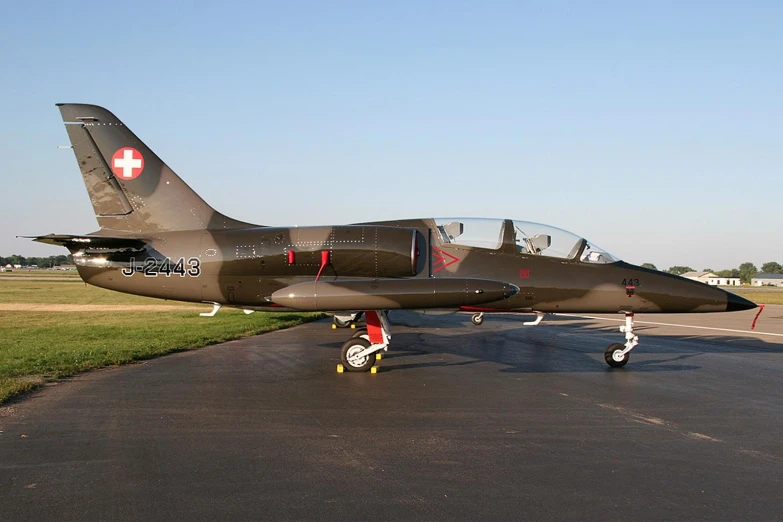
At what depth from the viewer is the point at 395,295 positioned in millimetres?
10891

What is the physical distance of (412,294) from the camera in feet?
35.6

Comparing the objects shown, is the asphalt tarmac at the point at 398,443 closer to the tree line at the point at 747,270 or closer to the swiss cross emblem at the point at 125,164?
the swiss cross emblem at the point at 125,164

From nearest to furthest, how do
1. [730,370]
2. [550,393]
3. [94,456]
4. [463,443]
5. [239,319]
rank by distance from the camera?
[94,456] → [463,443] → [550,393] → [730,370] → [239,319]

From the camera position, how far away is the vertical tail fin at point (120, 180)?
43.8ft

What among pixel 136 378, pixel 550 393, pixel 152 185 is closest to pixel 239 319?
pixel 152 185

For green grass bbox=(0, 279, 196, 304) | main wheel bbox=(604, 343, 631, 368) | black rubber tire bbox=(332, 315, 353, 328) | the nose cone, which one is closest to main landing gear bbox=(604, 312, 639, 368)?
main wheel bbox=(604, 343, 631, 368)

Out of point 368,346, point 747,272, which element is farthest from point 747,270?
point 368,346

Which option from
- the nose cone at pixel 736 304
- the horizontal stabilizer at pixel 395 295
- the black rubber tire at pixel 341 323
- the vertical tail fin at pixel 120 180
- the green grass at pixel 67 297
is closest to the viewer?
the horizontal stabilizer at pixel 395 295

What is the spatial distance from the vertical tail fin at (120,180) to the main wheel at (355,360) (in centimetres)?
416

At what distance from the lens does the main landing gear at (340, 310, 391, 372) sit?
39.7 ft

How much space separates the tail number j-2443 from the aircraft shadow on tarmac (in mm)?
4402

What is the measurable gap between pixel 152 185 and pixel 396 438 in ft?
29.5

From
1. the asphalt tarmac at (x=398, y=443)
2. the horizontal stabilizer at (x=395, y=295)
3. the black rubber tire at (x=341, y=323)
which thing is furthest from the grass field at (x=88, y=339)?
the horizontal stabilizer at (x=395, y=295)

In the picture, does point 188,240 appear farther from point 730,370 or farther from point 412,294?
point 730,370
